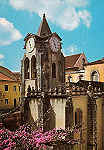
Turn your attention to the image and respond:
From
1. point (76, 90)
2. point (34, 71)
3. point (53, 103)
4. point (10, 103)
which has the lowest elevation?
point (10, 103)

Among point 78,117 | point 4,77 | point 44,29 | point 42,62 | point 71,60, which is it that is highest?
point 44,29

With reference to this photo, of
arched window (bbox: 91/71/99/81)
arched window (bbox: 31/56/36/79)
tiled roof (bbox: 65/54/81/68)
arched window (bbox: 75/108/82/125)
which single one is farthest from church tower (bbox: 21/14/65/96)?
tiled roof (bbox: 65/54/81/68)

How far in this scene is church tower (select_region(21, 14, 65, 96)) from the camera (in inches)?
1078

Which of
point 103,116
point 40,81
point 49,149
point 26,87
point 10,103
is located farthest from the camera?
point 10,103

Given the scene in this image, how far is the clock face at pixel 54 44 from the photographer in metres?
28.7

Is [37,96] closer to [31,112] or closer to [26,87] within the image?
[31,112]

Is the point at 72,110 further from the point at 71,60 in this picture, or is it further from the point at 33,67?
the point at 71,60

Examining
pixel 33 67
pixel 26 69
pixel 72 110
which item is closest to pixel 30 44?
pixel 33 67

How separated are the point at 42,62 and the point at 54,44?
3.86 metres

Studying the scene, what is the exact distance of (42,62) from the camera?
27.3 meters

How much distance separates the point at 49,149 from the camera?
41.1 feet

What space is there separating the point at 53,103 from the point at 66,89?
2225mm

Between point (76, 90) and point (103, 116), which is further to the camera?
point (103, 116)

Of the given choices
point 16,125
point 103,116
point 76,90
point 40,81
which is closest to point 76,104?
point 76,90
